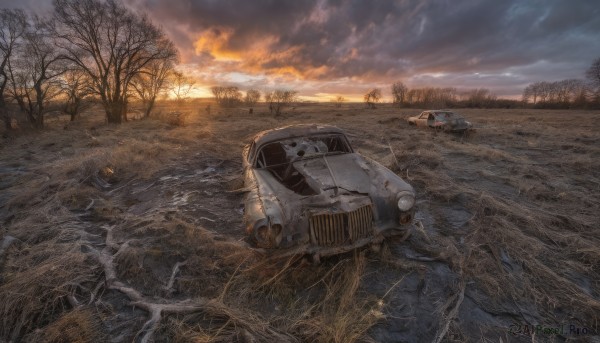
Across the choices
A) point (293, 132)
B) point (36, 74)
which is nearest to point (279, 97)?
point (36, 74)

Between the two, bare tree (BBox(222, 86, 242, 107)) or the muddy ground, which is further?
bare tree (BBox(222, 86, 242, 107))

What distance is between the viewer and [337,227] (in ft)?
10.6

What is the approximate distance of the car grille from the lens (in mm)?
3191

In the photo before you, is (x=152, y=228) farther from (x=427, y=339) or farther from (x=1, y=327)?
(x=427, y=339)

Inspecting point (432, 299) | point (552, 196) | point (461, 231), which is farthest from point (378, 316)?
point (552, 196)

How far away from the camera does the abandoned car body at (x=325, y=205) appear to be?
10.4ft

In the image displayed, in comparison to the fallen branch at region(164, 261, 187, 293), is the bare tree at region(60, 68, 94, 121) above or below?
above

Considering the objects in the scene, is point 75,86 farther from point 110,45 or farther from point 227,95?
point 227,95

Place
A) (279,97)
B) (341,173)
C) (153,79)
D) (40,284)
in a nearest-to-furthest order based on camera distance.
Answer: (40,284) → (341,173) → (153,79) → (279,97)

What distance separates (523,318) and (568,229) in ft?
9.25

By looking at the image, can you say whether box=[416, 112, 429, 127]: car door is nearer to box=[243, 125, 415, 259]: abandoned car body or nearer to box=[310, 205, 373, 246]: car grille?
box=[243, 125, 415, 259]: abandoned car body

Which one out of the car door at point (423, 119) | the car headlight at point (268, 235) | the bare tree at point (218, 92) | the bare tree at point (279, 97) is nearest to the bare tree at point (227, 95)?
the bare tree at point (218, 92)

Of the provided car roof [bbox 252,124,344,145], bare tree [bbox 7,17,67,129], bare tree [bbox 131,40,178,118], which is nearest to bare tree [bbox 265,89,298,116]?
bare tree [bbox 131,40,178,118]

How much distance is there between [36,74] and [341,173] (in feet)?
76.0
